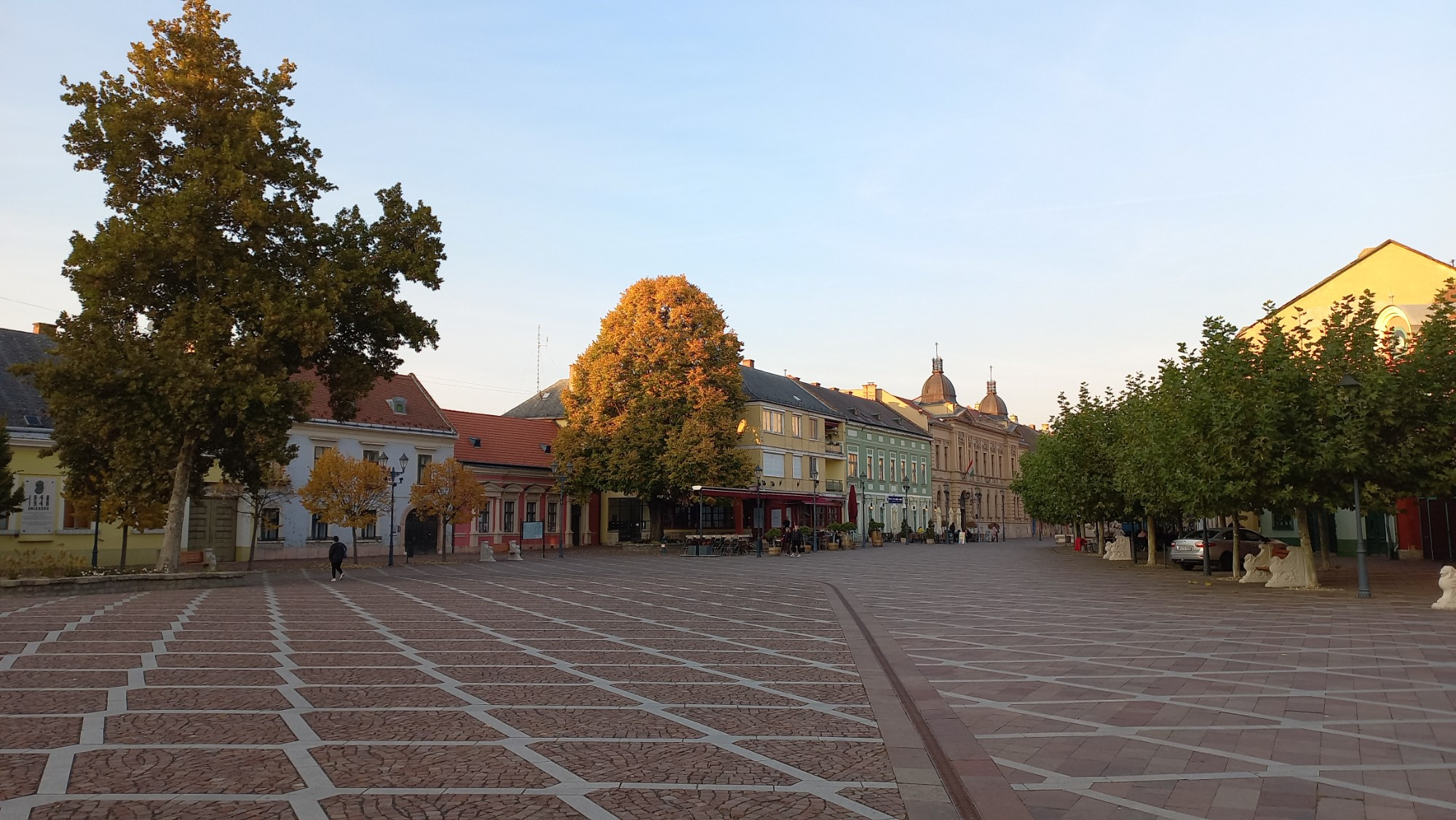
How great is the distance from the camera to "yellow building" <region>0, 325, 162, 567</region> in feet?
106

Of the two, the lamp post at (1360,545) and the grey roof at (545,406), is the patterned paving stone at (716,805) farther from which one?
the grey roof at (545,406)

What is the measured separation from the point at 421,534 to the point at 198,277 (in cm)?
2254

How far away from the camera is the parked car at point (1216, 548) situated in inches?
1188

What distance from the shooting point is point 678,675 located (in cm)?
1050

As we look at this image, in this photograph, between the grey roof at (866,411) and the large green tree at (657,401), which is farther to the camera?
the grey roof at (866,411)

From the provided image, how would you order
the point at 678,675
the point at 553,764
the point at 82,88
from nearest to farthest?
1. the point at 553,764
2. the point at 678,675
3. the point at 82,88

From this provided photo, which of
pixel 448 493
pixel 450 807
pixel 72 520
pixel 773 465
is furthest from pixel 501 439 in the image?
→ pixel 450 807

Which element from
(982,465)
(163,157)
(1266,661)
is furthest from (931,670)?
(982,465)

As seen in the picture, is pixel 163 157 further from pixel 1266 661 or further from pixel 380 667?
pixel 1266 661

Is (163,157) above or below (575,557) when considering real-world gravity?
above

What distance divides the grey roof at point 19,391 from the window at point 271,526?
25.7ft

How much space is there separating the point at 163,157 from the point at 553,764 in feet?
80.7

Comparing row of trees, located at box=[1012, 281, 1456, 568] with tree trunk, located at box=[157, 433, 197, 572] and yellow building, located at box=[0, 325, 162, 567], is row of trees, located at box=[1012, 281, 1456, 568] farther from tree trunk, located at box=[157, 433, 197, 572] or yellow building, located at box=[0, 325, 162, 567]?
yellow building, located at box=[0, 325, 162, 567]

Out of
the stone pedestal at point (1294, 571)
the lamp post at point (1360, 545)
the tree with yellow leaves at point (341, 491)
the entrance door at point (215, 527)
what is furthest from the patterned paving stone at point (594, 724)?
the entrance door at point (215, 527)
